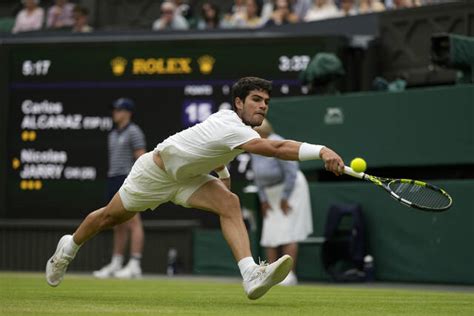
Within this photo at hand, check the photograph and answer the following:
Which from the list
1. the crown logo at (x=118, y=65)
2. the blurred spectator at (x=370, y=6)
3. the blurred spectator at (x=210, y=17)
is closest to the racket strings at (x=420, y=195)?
the crown logo at (x=118, y=65)

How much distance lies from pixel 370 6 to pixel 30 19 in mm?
5799

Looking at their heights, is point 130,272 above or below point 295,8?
below

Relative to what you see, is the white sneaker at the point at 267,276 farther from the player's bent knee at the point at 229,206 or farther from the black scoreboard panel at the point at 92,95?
the black scoreboard panel at the point at 92,95

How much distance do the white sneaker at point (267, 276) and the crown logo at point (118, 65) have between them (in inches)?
335

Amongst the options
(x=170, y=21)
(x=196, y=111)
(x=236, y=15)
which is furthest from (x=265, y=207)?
(x=170, y=21)

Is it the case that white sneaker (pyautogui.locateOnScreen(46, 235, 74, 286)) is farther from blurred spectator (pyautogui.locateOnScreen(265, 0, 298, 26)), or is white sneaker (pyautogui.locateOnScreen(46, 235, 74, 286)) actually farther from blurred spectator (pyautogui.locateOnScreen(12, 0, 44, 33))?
blurred spectator (pyautogui.locateOnScreen(12, 0, 44, 33))

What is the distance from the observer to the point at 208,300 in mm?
9180

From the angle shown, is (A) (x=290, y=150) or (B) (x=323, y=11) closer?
(A) (x=290, y=150)

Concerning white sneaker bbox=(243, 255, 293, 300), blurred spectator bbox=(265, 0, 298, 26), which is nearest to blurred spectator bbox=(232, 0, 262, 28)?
blurred spectator bbox=(265, 0, 298, 26)

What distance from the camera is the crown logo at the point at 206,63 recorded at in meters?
16.0

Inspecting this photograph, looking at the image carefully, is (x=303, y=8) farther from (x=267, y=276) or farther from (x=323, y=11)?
(x=267, y=276)

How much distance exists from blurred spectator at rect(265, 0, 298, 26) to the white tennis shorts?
8317 millimetres

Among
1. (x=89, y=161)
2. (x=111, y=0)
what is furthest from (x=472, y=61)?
(x=111, y=0)

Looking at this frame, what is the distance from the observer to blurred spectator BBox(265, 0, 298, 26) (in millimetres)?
17234
